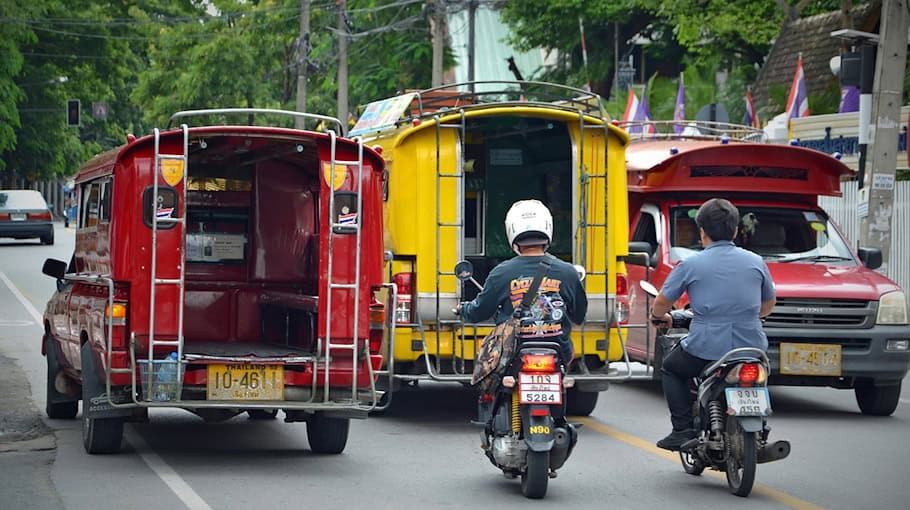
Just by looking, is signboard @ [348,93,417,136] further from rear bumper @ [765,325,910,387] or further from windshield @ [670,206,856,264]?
rear bumper @ [765,325,910,387]

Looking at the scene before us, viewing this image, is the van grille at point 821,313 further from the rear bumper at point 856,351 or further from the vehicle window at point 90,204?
the vehicle window at point 90,204

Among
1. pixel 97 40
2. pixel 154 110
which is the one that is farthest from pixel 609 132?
pixel 154 110

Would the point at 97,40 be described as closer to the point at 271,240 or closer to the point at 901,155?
the point at 901,155

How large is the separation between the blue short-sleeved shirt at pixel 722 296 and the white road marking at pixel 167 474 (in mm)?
3031

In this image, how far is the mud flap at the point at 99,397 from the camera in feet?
31.5

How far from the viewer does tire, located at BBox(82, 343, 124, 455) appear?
32.3 ft

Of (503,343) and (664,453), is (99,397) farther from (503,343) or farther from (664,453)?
(664,453)

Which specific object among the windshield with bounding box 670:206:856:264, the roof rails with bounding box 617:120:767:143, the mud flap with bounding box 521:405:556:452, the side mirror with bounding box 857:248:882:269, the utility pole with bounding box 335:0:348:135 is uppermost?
the utility pole with bounding box 335:0:348:135

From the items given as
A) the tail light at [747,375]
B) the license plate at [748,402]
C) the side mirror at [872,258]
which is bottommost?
the license plate at [748,402]

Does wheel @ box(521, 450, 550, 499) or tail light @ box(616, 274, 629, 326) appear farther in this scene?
tail light @ box(616, 274, 629, 326)

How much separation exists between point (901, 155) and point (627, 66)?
2044 cm

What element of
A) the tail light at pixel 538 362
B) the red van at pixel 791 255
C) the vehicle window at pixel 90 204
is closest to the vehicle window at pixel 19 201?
the red van at pixel 791 255

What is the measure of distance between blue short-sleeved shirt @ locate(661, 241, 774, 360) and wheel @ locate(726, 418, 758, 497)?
48 cm

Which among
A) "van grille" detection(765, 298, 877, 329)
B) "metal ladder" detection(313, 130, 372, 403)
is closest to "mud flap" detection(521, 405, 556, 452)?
"metal ladder" detection(313, 130, 372, 403)
